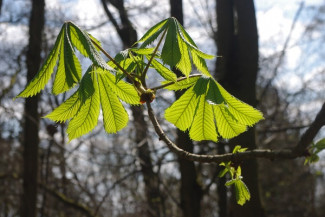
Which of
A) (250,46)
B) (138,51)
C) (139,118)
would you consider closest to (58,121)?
(138,51)

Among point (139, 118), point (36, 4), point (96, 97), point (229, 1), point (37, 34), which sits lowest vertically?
point (96, 97)

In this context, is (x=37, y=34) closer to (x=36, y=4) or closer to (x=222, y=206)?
(x=36, y=4)

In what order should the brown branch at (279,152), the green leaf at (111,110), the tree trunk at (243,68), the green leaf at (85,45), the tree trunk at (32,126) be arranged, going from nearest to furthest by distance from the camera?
the brown branch at (279,152)
the green leaf at (85,45)
the green leaf at (111,110)
the tree trunk at (243,68)
the tree trunk at (32,126)

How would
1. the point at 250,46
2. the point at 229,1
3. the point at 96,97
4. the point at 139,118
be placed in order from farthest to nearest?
the point at 139,118 < the point at 229,1 < the point at 250,46 < the point at 96,97

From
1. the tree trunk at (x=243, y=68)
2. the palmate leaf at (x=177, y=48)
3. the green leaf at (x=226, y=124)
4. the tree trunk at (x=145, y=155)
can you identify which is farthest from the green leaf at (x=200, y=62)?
the tree trunk at (x=145, y=155)

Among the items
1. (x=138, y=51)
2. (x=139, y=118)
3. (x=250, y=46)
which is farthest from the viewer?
(x=139, y=118)

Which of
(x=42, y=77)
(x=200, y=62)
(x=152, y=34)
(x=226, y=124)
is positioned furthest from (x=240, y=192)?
(x=42, y=77)

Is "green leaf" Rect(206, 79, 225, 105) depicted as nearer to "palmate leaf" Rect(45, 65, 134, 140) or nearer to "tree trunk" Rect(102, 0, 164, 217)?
"palmate leaf" Rect(45, 65, 134, 140)

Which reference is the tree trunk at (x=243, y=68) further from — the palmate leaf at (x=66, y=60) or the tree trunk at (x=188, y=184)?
the palmate leaf at (x=66, y=60)
